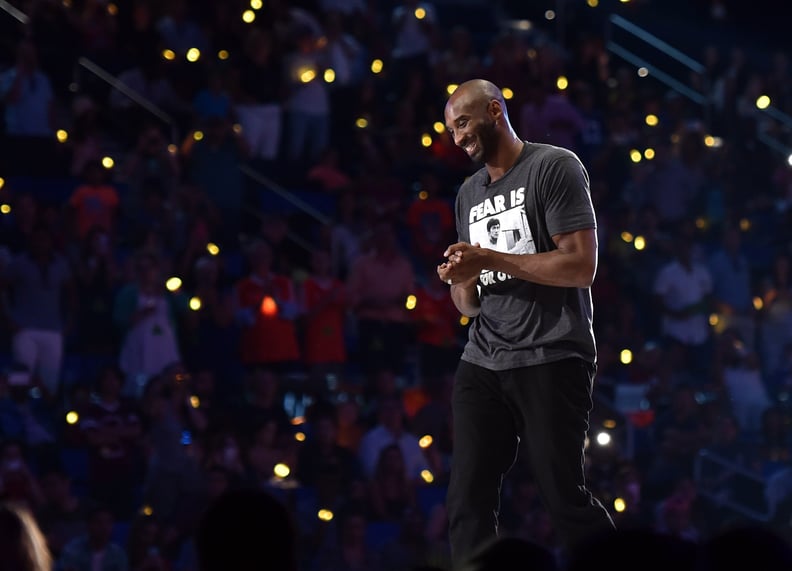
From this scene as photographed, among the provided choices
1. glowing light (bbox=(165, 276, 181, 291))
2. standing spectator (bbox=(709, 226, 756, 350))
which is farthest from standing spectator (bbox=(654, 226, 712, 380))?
glowing light (bbox=(165, 276, 181, 291))

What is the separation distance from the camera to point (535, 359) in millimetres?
4379

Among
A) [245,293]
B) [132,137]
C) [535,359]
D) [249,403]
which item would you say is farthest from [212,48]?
[535,359]

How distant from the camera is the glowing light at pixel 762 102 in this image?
14.8 metres

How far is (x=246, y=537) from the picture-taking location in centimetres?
234

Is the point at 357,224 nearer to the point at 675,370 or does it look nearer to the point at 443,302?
the point at 443,302

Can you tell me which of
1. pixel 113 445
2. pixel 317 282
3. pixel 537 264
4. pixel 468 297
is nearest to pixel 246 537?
pixel 537 264

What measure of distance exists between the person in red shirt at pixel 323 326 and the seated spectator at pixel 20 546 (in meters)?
7.72

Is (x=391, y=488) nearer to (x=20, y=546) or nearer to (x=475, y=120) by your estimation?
(x=475, y=120)

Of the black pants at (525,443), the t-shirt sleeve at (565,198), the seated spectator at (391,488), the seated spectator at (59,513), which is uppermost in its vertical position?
the t-shirt sleeve at (565,198)

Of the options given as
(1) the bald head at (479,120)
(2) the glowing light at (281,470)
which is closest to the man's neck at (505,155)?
(1) the bald head at (479,120)

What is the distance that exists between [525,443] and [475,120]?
1.15m

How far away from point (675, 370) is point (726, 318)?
0.96 m

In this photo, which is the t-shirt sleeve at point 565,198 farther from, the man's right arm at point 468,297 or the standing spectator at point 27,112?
the standing spectator at point 27,112

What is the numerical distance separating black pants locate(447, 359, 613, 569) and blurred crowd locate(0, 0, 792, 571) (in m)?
3.64
